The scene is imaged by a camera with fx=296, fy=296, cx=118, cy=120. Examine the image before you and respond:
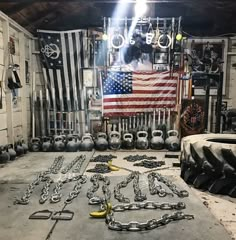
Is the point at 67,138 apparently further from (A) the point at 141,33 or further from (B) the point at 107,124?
(A) the point at 141,33

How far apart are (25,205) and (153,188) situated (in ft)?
4.40

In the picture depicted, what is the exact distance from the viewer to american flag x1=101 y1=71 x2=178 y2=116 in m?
6.50

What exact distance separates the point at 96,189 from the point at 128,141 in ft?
9.11

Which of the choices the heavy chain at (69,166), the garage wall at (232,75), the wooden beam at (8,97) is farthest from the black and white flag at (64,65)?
the garage wall at (232,75)

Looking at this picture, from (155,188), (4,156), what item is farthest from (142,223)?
(4,156)

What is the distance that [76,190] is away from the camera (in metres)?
3.16

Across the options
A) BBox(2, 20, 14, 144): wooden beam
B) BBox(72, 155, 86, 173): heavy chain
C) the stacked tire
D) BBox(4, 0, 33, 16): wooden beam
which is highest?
BBox(4, 0, 33, 16): wooden beam

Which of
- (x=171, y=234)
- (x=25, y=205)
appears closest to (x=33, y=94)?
(x=25, y=205)

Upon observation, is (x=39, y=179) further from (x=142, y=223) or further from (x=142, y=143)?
(x=142, y=143)

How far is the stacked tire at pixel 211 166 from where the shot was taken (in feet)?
10.0

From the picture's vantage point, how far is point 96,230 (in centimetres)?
224

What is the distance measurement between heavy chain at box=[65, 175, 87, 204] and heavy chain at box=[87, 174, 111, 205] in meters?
0.11

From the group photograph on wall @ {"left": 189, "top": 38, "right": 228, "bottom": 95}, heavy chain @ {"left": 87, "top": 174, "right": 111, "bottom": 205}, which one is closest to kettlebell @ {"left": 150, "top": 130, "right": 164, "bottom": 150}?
photograph on wall @ {"left": 189, "top": 38, "right": 228, "bottom": 95}

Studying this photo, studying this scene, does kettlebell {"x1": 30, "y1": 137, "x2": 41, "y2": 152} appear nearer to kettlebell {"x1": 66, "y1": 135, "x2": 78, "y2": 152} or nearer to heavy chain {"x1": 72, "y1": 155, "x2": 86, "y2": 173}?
kettlebell {"x1": 66, "y1": 135, "x2": 78, "y2": 152}
